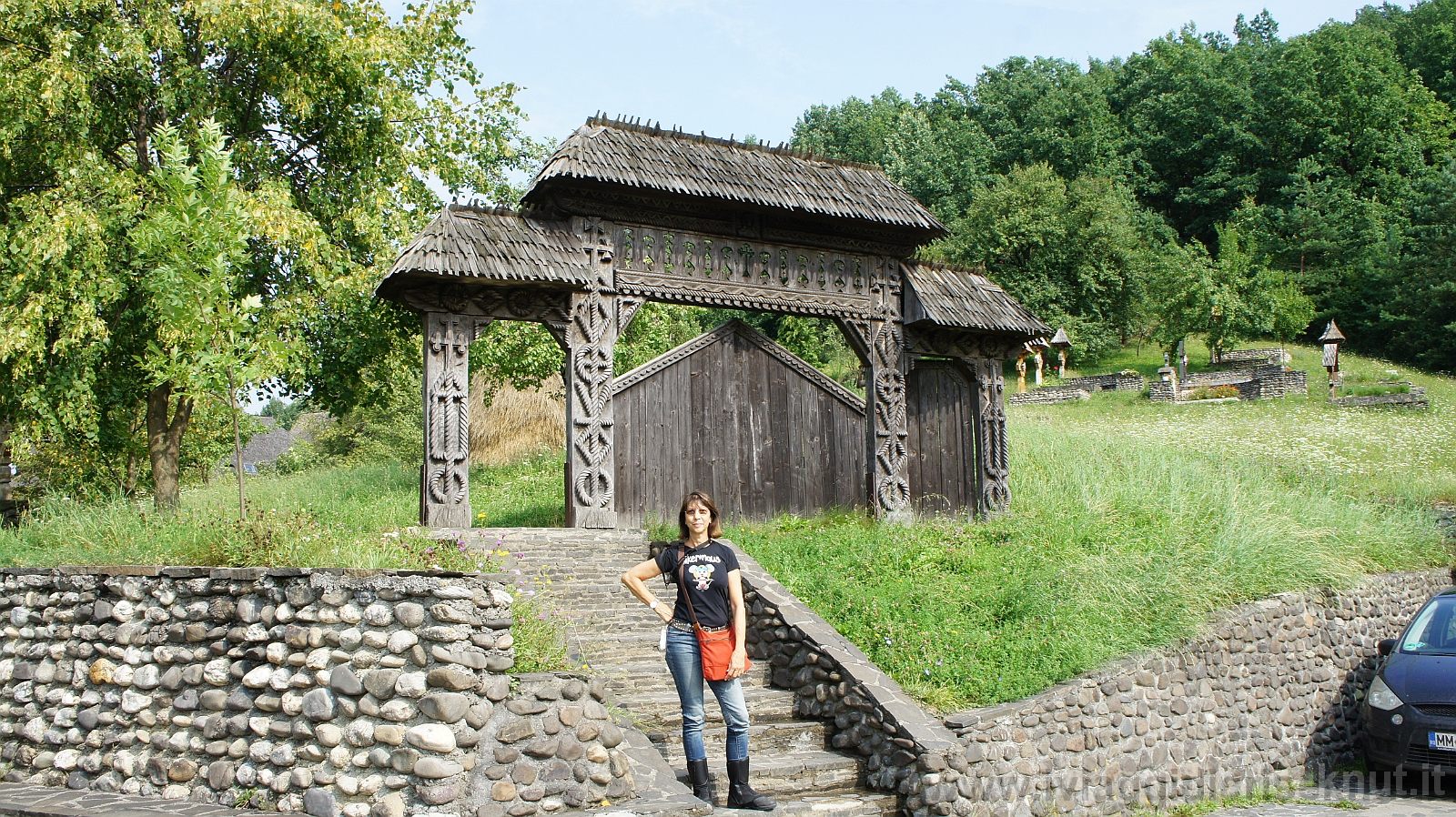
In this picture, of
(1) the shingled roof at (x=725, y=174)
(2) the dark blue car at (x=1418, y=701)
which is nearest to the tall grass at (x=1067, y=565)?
(2) the dark blue car at (x=1418, y=701)

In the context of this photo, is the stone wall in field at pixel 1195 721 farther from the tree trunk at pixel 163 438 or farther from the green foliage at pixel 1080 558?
the tree trunk at pixel 163 438

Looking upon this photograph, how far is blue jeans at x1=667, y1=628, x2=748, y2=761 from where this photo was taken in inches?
220

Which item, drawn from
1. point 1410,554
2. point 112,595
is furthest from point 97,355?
point 1410,554

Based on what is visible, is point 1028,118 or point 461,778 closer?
point 461,778

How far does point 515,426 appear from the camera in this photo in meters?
22.0

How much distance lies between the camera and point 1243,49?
177ft

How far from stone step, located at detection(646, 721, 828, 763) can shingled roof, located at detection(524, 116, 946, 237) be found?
603 cm

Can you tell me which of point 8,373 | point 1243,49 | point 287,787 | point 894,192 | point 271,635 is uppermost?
point 1243,49

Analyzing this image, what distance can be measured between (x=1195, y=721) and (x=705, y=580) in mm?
5647

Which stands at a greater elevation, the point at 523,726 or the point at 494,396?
the point at 494,396

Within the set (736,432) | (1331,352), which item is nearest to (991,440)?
(736,432)

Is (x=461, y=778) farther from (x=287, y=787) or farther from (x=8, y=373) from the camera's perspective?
(x=8, y=373)

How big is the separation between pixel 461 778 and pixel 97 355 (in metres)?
7.98

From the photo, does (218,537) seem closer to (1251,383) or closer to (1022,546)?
(1022,546)
